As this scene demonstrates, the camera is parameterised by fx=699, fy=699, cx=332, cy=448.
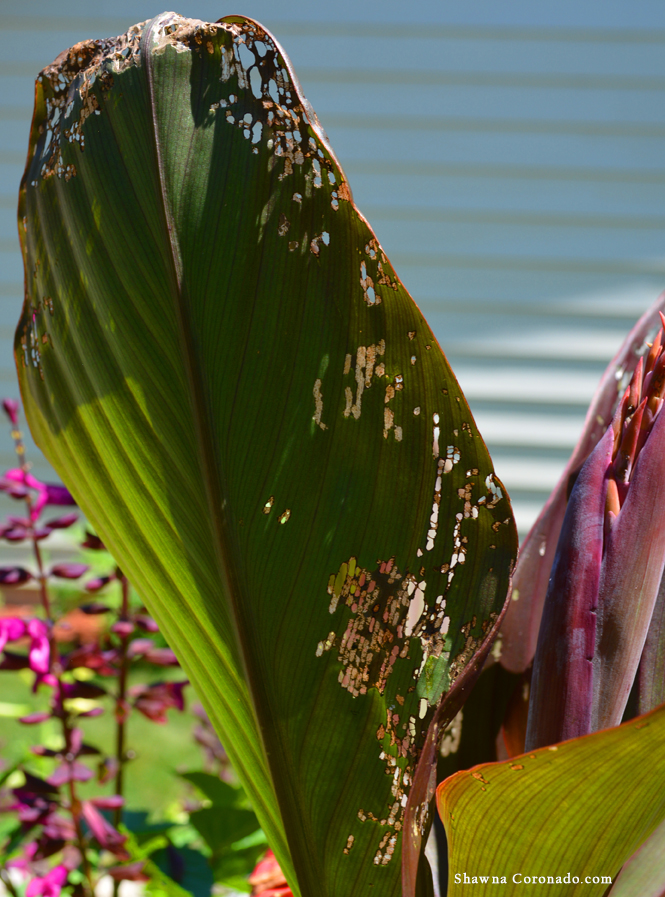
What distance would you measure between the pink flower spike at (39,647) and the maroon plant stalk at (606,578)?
1.78ft

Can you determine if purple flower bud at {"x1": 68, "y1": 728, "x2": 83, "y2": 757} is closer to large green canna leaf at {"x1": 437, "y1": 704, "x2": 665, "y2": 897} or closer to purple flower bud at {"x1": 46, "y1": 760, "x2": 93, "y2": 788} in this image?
purple flower bud at {"x1": 46, "y1": 760, "x2": 93, "y2": 788}

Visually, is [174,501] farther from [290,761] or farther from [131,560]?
[290,761]

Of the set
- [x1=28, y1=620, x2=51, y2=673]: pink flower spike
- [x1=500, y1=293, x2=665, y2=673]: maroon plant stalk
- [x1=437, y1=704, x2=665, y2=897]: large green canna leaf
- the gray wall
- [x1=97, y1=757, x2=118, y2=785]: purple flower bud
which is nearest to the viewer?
[x1=437, y1=704, x2=665, y2=897]: large green canna leaf

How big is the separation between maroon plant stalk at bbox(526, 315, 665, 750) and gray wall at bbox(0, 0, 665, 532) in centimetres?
280

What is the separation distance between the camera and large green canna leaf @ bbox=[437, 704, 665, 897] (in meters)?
0.34

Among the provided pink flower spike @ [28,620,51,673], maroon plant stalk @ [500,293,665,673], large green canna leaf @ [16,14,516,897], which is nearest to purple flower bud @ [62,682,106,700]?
pink flower spike @ [28,620,51,673]

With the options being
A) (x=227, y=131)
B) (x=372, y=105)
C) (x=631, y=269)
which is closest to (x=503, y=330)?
(x=631, y=269)

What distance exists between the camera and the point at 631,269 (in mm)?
3098

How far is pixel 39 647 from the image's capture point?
0.77m

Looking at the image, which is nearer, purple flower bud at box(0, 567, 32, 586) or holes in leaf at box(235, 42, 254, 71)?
holes in leaf at box(235, 42, 254, 71)

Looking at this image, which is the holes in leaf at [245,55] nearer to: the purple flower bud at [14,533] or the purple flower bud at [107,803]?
the purple flower bud at [14,533]

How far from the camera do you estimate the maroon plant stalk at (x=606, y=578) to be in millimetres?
→ 421

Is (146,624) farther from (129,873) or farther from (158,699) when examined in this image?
(129,873)

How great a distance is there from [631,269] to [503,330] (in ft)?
2.00
